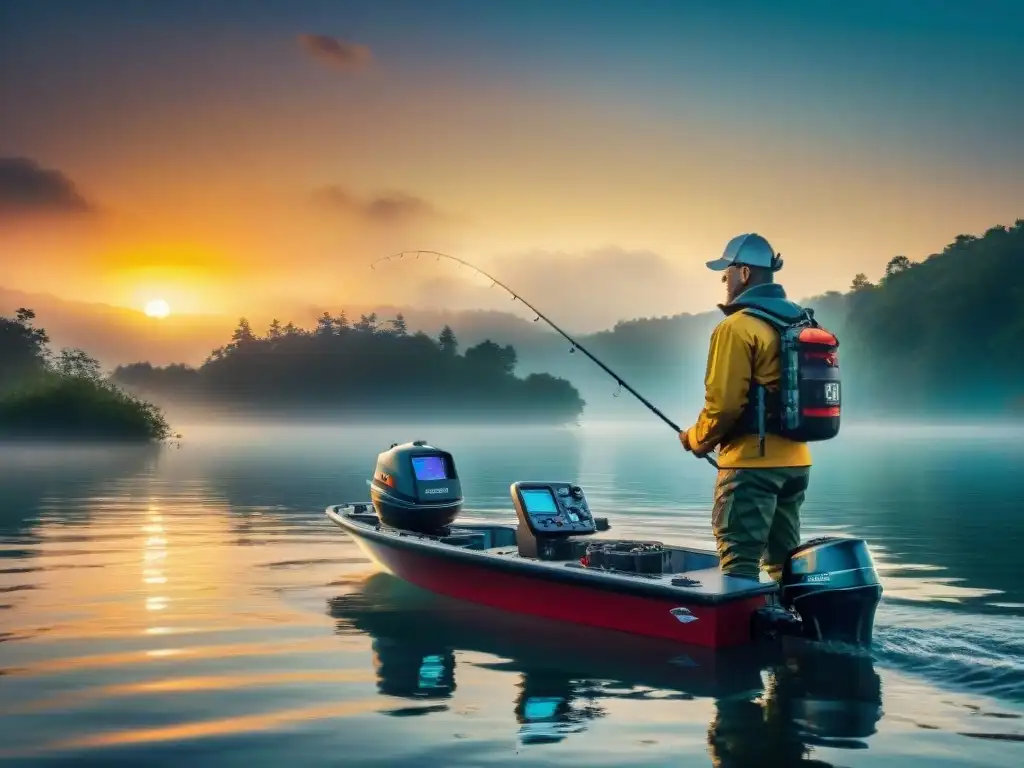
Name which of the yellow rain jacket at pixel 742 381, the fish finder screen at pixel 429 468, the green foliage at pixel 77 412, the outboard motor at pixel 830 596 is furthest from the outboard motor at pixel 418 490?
the green foliage at pixel 77 412

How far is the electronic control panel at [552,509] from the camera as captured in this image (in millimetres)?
11078

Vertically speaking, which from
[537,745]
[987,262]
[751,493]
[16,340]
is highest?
[987,262]

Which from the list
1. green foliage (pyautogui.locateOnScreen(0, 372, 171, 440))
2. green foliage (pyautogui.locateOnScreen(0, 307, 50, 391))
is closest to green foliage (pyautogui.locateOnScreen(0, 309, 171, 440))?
green foliage (pyautogui.locateOnScreen(0, 372, 171, 440))

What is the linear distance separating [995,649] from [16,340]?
150297 millimetres

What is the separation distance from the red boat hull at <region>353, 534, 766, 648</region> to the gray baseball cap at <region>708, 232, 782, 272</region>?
8.72 feet

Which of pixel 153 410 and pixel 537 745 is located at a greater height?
pixel 153 410

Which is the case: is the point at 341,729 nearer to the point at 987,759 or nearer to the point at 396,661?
the point at 396,661

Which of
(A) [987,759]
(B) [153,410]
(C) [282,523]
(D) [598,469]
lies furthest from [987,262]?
(A) [987,759]

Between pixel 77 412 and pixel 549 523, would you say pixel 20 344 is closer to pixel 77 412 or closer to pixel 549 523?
pixel 77 412

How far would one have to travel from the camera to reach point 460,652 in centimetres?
945

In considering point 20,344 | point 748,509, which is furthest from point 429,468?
point 20,344

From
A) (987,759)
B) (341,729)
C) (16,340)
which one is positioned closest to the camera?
(987,759)

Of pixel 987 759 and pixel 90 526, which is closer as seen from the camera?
pixel 987 759

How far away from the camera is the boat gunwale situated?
28.4 ft
